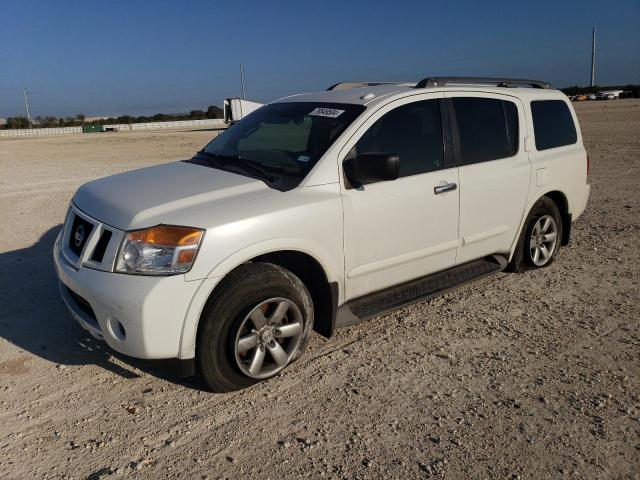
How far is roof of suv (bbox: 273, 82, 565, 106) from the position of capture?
→ 4.19 m

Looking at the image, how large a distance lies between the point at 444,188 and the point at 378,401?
1.76 m

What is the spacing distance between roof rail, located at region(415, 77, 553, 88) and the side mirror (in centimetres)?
113

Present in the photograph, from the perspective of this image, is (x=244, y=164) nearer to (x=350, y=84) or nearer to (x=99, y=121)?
(x=350, y=84)

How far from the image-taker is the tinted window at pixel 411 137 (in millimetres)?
4020

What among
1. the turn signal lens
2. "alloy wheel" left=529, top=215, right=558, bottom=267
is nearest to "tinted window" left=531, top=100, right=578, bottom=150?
"alloy wheel" left=529, top=215, right=558, bottom=267

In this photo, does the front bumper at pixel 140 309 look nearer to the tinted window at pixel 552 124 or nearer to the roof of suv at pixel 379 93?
the roof of suv at pixel 379 93

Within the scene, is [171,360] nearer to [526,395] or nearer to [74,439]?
[74,439]

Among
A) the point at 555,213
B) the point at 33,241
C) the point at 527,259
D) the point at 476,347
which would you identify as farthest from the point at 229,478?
the point at 33,241

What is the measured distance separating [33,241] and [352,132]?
4.99 meters

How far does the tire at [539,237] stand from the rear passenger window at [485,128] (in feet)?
2.45

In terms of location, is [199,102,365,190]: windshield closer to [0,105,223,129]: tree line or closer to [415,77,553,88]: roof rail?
[415,77,553,88]: roof rail

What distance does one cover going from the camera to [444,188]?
4.25m

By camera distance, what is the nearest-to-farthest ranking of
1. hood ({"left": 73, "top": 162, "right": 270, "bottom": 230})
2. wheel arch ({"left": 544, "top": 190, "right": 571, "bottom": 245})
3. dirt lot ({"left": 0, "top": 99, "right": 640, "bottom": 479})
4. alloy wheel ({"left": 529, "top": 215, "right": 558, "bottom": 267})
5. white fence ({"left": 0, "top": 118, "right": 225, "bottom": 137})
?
dirt lot ({"left": 0, "top": 99, "right": 640, "bottom": 479}) < hood ({"left": 73, "top": 162, "right": 270, "bottom": 230}) < alloy wheel ({"left": 529, "top": 215, "right": 558, "bottom": 267}) < wheel arch ({"left": 544, "top": 190, "right": 571, "bottom": 245}) < white fence ({"left": 0, "top": 118, "right": 225, "bottom": 137})


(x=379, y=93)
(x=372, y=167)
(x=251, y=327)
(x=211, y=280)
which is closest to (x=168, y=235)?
(x=211, y=280)
